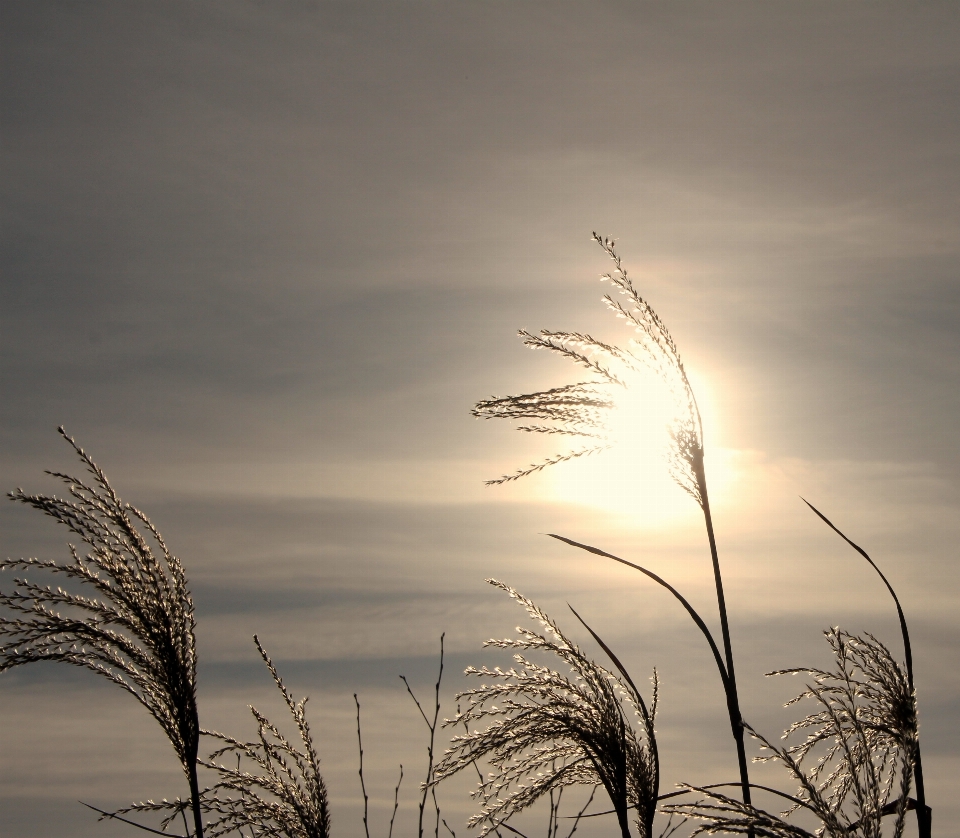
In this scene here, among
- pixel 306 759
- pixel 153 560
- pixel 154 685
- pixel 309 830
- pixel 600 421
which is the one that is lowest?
pixel 309 830

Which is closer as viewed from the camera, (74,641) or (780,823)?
(780,823)

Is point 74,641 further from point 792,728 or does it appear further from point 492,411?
point 792,728

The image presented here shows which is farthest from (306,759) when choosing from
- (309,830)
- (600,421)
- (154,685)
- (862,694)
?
(862,694)

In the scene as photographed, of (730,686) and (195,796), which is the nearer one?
(730,686)

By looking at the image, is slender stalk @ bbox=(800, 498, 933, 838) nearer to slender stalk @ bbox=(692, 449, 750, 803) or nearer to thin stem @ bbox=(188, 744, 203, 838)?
slender stalk @ bbox=(692, 449, 750, 803)

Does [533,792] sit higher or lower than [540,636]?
lower

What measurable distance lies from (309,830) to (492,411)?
1920mm

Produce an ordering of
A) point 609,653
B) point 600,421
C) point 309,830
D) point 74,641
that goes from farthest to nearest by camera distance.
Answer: point 309,830, point 74,641, point 600,421, point 609,653

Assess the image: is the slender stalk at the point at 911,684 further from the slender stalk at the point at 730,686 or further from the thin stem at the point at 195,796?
the thin stem at the point at 195,796

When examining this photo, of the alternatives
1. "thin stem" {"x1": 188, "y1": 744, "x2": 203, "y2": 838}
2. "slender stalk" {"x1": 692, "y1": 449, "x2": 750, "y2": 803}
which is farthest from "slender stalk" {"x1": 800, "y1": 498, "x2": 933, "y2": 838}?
"thin stem" {"x1": 188, "y1": 744, "x2": 203, "y2": 838}

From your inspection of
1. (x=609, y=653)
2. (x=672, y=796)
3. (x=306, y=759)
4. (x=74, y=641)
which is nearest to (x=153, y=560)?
(x=74, y=641)

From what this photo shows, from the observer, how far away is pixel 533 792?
378 cm

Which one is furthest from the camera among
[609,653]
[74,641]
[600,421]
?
[74,641]

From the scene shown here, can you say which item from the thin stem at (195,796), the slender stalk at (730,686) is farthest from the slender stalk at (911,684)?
A: the thin stem at (195,796)
